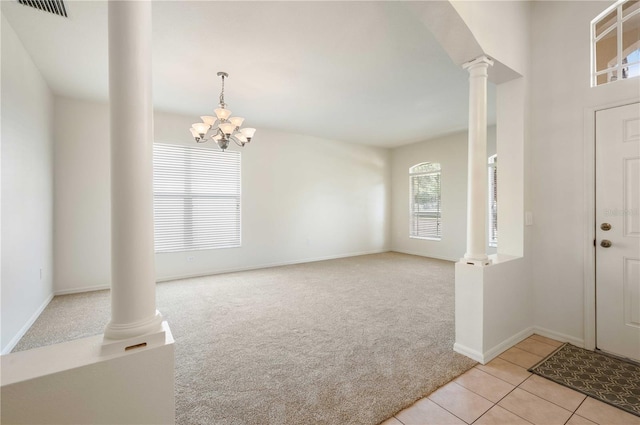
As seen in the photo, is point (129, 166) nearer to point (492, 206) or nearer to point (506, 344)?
point (506, 344)

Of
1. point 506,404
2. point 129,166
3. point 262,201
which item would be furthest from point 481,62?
point 262,201

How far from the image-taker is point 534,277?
273 centimetres

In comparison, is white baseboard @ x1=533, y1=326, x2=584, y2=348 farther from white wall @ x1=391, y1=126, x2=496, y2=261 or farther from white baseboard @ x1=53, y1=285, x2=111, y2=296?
white baseboard @ x1=53, y1=285, x2=111, y2=296

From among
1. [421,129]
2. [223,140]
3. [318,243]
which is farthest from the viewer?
[318,243]

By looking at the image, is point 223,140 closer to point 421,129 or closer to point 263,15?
point 263,15

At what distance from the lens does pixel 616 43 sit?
2350mm

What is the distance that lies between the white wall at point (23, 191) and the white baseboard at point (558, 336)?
15.7 feet

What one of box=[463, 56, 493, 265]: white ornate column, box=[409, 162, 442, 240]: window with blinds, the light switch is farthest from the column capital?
box=[409, 162, 442, 240]: window with blinds

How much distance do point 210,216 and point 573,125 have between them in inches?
202

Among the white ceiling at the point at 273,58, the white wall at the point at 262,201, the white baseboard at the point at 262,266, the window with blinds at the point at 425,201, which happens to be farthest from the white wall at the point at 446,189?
the white ceiling at the point at 273,58

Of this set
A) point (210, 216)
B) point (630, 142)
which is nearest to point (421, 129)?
point (630, 142)

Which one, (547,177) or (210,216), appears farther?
(210,216)

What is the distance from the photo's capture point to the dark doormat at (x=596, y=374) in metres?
1.78

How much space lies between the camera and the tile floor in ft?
5.27
